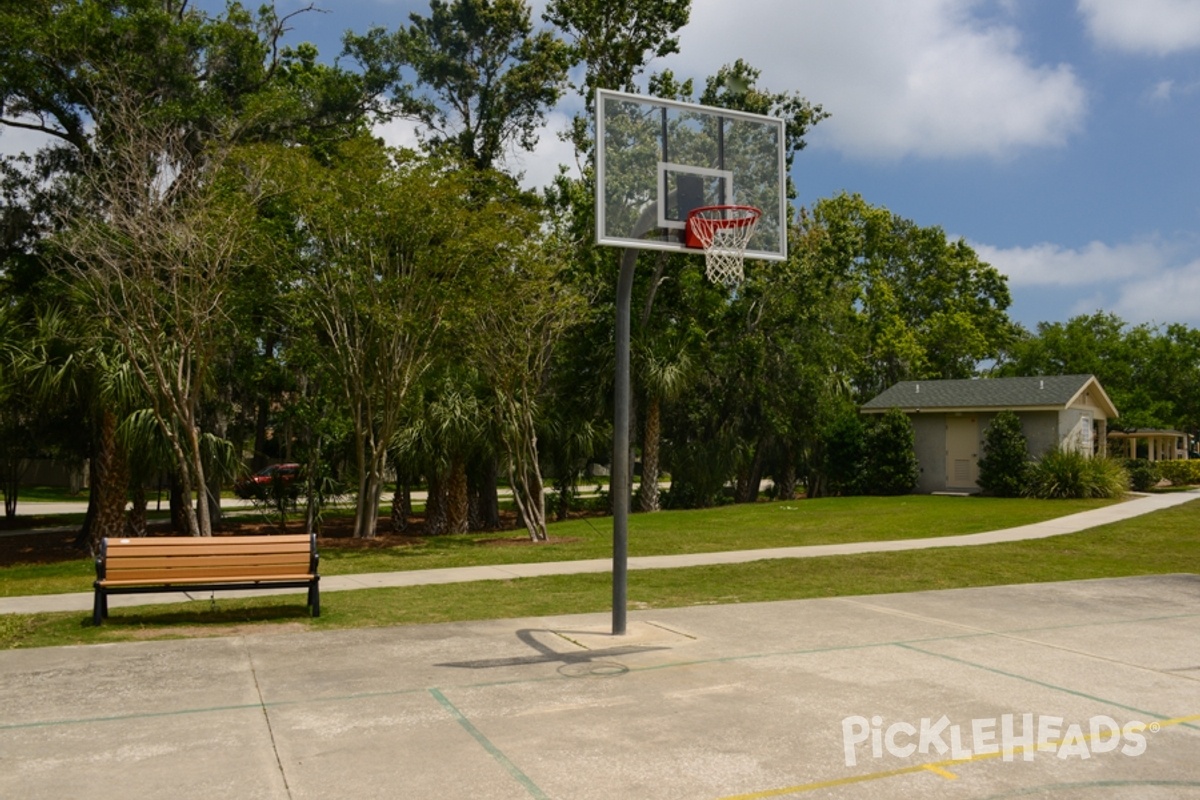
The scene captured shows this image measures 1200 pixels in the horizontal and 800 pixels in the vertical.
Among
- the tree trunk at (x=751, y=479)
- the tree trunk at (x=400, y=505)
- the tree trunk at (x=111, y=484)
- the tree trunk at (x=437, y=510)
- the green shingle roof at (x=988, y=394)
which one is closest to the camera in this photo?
the tree trunk at (x=111, y=484)

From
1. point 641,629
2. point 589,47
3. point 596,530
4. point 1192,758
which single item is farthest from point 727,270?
point 589,47

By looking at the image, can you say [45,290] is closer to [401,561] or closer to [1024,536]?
[401,561]

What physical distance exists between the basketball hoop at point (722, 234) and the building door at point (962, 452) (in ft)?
81.5

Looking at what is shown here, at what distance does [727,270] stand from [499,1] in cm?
3181

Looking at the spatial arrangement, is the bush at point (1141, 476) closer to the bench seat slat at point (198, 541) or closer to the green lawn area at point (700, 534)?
the green lawn area at point (700, 534)

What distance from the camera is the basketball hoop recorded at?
33.6 feet

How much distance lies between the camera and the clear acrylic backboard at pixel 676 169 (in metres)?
9.91

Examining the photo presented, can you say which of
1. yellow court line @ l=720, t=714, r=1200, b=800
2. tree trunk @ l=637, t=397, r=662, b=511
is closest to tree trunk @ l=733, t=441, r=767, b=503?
tree trunk @ l=637, t=397, r=662, b=511

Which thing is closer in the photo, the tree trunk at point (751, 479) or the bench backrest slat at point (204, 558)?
the bench backrest slat at point (204, 558)

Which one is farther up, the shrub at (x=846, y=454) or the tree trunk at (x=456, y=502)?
the shrub at (x=846, y=454)

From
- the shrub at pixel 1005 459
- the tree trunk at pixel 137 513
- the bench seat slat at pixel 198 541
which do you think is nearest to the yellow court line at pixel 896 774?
the bench seat slat at pixel 198 541

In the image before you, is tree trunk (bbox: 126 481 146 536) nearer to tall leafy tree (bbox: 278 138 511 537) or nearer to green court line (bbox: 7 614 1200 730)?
tall leafy tree (bbox: 278 138 511 537)

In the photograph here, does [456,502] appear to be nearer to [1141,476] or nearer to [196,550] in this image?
Result: [196,550]

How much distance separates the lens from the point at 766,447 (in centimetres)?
3606
